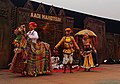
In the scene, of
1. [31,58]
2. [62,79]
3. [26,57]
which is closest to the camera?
[62,79]

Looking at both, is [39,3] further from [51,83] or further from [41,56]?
[51,83]

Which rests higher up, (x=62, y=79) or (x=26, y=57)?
(x=26, y=57)

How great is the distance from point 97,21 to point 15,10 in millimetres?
6939

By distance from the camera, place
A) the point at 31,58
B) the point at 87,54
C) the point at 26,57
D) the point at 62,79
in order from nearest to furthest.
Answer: the point at 62,79 → the point at 26,57 → the point at 31,58 → the point at 87,54

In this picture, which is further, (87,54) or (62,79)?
(87,54)

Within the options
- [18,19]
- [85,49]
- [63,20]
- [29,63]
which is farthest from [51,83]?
[63,20]

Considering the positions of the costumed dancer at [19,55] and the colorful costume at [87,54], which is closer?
the costumed dancer at [19,55]

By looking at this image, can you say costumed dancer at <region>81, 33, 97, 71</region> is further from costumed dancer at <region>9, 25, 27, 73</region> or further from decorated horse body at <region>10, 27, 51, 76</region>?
costumed dancer at <region>9, 25, 27, 73</region>

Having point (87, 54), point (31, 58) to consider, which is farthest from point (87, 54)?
point (31, 58)

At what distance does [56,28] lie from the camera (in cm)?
1254

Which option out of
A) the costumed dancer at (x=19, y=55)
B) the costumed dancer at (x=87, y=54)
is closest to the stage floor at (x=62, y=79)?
the costumed dancer at (x=19, y=55)

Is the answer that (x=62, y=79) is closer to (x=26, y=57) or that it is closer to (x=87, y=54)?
(x=26, y=57)

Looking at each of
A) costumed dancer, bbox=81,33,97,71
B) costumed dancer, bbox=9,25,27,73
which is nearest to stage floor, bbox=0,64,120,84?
costumed dancer, bbox=9,25,27,73

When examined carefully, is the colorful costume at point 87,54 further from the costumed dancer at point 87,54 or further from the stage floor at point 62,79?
the stage floor at point 62,79
